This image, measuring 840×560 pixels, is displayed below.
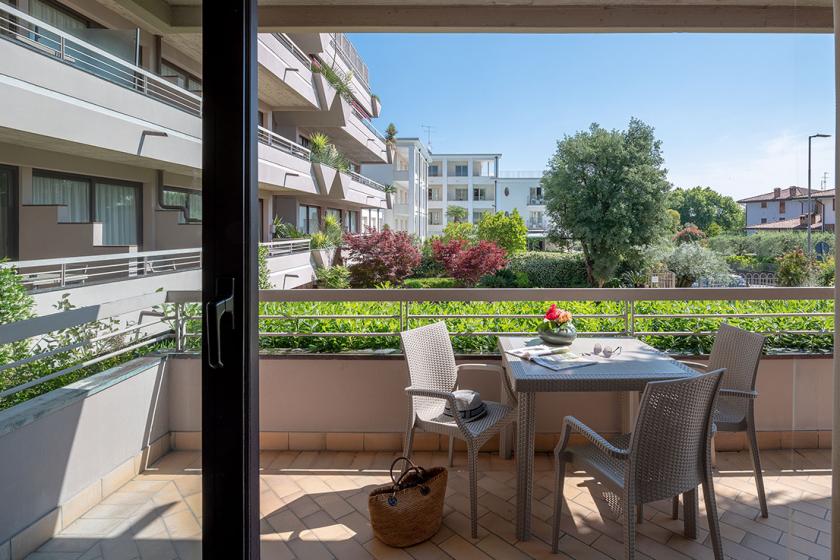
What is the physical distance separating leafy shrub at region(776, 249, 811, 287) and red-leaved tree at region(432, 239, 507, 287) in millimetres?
9643

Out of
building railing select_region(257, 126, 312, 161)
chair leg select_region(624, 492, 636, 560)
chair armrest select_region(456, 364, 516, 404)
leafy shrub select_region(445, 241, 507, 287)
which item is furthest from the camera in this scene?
leafy shrub select_region(445, 241, 507, 287)

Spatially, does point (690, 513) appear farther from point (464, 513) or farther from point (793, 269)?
point (793, 269)

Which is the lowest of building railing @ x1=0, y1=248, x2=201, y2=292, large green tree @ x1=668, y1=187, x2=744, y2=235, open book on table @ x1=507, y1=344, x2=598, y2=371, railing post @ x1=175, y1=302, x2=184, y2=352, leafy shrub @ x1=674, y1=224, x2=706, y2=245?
open book on table @ x1=507, y1=344, x2=598, y2=371

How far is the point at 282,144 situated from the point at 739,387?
9.01 meters

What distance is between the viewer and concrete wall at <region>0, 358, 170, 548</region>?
0.92m

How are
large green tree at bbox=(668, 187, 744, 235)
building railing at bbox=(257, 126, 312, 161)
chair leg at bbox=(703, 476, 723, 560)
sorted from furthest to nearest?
large green tree at bbox=(668, 187, 744, 235), building railing at bbox=(257, 126, 312, 161), chair leg at bbox=(703, 476, 723, 560)

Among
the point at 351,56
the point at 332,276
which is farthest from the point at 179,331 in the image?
the point at 351,56

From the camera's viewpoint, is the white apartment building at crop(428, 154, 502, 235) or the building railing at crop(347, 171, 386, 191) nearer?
the building railing at crop(347, 171, 386, 191)

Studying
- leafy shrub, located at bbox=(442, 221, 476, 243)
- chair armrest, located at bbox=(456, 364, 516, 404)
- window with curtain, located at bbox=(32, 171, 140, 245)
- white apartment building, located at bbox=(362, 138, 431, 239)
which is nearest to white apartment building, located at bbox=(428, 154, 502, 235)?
white apartment building, located at bbox=(362, 138, 431, 239)

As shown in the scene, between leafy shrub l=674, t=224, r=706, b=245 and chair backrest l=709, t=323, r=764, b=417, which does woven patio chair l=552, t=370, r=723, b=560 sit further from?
leafy shrub l=674, t=224, r=706, b=245

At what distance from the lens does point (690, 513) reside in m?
2.18

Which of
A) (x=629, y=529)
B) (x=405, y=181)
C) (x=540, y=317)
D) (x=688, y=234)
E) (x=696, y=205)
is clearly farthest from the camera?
(x=405, y=181)

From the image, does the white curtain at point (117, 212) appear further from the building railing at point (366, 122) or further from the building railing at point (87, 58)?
the building railing at point (366, 122)

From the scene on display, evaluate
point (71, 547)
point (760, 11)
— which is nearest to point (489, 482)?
point (71, 547)
